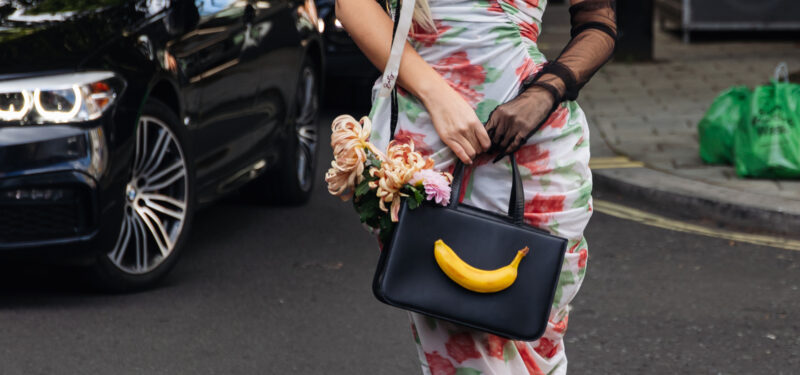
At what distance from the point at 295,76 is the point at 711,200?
2.25 meters

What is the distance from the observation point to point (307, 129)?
20.9 feet

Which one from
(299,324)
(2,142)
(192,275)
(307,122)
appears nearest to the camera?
(2,142)

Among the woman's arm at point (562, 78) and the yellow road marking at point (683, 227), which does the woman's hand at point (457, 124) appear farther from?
the yellow road marking at point (683, 227)

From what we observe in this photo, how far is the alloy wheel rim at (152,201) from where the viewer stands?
14.6 ft

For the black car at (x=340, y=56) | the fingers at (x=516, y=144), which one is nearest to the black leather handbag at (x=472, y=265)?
Answer: the fingers at (x=516, y=144)

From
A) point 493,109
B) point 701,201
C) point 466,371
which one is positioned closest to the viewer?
point 493,109

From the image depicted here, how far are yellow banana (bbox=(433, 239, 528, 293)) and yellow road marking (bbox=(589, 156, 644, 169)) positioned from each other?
4.86 meters

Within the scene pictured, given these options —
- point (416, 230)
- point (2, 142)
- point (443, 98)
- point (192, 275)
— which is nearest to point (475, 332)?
point (416, 230)

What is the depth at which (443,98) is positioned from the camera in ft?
7.07

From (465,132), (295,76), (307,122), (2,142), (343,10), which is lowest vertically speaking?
(307,122)

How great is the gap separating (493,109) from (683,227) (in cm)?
386

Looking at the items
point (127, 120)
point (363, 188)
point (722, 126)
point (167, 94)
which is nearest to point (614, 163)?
point (722, 126)

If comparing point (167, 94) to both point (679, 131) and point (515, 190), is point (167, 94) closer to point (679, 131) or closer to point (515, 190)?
point (515, 190)

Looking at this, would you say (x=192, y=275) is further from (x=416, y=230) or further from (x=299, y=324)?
(x=416, y=230)
